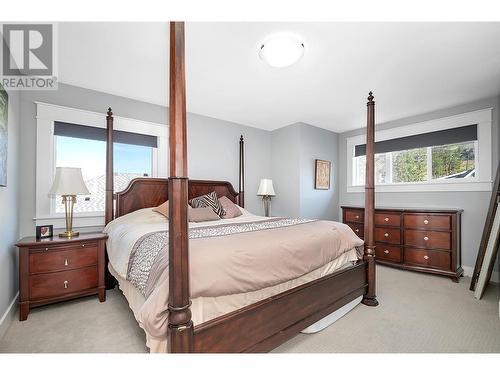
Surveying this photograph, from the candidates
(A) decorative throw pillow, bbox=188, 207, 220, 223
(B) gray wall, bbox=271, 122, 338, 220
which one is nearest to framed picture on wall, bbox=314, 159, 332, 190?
(B) gray wall, bbox=271, 122, 338, 220

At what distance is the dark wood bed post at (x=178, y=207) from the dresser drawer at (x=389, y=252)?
3486mm

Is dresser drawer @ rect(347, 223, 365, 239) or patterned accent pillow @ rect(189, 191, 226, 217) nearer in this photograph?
patterned accent pillow @ rect(189, 191, 226, 217)

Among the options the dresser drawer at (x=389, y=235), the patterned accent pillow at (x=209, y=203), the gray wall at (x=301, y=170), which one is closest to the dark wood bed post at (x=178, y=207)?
the patterned accent pillow at (x=209, y=203)

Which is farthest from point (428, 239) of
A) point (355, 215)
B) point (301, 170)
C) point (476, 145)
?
point (301, 170)

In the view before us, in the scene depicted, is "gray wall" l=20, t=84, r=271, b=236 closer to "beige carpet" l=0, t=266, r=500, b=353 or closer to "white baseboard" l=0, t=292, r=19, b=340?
"white baseboard" l=0, t=292, r=19, b=340

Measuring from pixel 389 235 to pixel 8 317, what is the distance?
4482 mm

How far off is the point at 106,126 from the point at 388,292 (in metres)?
3.94

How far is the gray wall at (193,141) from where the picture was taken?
2.55 m

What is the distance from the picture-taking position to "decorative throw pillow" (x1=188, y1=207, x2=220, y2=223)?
9.53 feet

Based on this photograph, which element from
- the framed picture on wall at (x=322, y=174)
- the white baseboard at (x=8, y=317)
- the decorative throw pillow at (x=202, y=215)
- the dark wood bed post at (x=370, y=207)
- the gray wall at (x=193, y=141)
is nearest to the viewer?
the white baseboard at (x=8, y=317)

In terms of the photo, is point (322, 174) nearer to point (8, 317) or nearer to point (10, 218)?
point (10, 218)

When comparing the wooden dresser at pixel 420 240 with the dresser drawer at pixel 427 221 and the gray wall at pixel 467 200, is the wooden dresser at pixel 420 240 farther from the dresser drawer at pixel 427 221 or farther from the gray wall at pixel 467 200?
the gray wall at pixel 467 200

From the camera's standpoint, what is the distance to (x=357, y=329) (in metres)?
1.92

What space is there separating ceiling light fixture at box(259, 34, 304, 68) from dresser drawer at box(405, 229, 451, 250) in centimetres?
297
